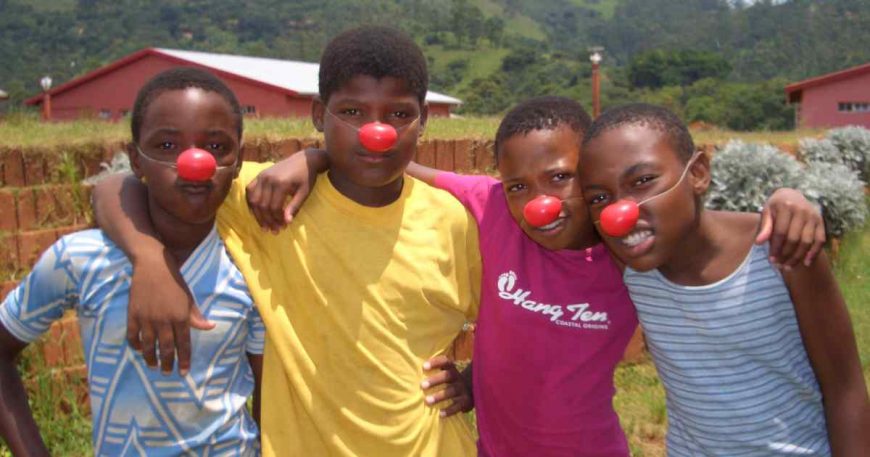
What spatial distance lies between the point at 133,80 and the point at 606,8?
401ft

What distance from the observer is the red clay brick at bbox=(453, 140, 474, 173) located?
5531 millimetres

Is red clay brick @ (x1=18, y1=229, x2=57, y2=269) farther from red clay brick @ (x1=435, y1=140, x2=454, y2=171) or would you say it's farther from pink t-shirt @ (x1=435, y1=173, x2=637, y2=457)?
pink t-shirt @ (x1=435, y1=173, x2=637, y2=457)

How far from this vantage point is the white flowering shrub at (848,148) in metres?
9.91

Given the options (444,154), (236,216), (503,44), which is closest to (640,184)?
(236,216)

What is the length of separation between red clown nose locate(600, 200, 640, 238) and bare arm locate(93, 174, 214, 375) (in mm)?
912

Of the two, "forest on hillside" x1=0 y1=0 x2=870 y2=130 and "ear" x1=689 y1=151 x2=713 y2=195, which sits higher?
"ear" x1=689 y1=151 x2=713 y2=195

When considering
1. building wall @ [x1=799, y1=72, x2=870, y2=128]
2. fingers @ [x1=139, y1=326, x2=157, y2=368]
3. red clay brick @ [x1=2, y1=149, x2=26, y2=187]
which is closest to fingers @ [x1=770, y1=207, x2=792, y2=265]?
fingers @ [x1=139, y1=326, x2=157, y2=368]

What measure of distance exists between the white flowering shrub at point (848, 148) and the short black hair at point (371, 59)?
9.05m

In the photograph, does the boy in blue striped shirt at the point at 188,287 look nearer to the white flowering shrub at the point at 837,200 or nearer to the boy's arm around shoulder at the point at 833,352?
the boy's arm around shoulder at the point at 833,352

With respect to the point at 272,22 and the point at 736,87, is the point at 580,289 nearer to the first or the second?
the point at 736,87

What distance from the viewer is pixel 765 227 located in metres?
1.75

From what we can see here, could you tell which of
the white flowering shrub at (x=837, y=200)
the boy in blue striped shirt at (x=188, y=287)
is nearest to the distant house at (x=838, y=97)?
the white flowering shrub at (x=837, y=200)

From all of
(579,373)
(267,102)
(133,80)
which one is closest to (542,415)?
(579,373)

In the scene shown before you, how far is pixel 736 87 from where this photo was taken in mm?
49375
